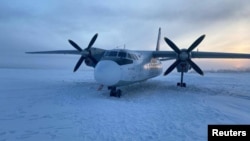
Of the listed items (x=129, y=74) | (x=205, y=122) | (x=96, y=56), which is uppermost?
(x=96, y=56)

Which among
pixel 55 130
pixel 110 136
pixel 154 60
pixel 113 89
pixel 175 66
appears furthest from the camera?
pixel 154 60

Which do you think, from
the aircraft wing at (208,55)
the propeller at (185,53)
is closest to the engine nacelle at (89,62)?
the aircraft wing at (208,55)

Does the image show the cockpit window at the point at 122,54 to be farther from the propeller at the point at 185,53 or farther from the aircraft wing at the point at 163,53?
the aircraft wing at the point at 163,53

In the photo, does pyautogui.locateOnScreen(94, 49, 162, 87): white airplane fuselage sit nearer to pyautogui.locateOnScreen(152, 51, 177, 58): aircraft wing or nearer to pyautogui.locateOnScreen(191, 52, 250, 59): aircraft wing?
pyautogui.locateOnScreen(152, 51, 177, 58): aircraft wing

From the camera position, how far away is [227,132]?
18.5 ft

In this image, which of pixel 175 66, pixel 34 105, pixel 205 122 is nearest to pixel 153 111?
pixel 205 122

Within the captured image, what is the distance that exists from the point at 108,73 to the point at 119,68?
892 millimetres

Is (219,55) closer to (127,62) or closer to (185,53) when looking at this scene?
(185,53)

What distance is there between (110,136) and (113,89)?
7.57m

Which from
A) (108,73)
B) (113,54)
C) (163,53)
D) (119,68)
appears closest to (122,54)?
(113,54)

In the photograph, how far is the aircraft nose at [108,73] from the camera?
12930 millimetres

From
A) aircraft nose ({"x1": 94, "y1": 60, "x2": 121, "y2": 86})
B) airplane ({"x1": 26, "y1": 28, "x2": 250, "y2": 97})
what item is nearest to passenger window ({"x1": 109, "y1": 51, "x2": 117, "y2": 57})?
airplane ({"x1": 26, "y1": 28, "x2": 250, "y2": 97})

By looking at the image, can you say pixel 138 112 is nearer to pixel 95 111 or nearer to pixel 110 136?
pixel 95 111

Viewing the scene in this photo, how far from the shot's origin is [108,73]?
1292cm
